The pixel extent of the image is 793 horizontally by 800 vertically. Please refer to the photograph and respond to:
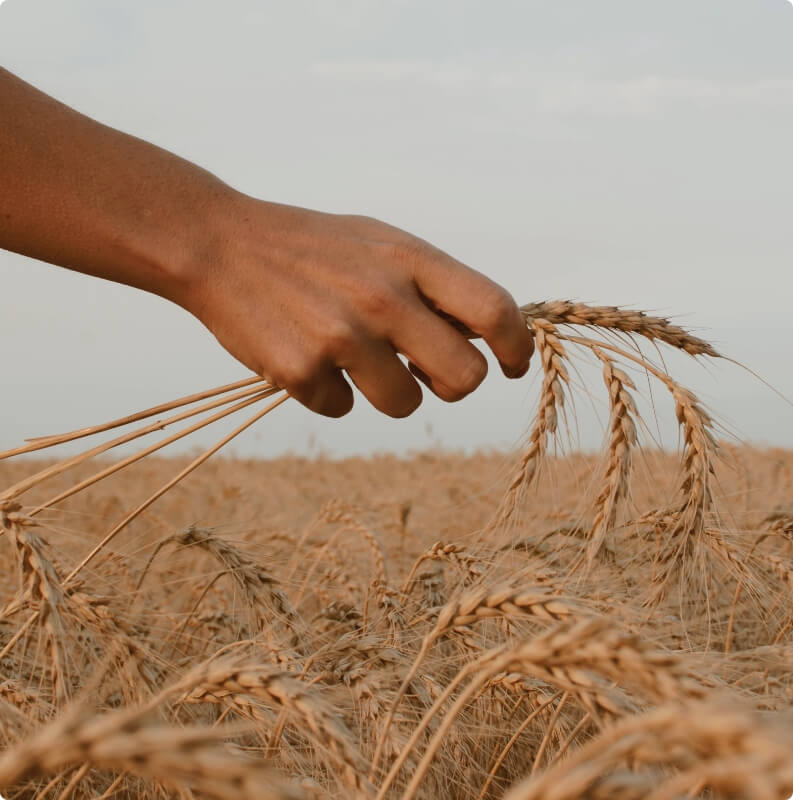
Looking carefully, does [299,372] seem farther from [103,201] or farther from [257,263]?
[103,201]

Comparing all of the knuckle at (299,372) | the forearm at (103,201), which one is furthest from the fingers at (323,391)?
the forearm at (103,201)

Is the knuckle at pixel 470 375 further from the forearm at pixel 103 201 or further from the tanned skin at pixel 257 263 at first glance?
the forearm at pixel 103 201

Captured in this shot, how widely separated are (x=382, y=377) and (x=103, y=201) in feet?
1.76

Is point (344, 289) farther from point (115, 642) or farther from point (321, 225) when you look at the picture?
point (115, 642)

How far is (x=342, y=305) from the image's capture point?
1.46 metres

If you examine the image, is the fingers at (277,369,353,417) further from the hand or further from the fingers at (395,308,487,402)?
the fingers at (395,308,487,402)

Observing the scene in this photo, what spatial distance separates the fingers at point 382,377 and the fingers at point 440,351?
3 centimetres

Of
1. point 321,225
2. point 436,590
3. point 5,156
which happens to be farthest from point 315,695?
point 436,590

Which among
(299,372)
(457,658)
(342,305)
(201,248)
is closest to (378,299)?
(342,305)

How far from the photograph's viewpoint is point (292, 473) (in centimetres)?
1028

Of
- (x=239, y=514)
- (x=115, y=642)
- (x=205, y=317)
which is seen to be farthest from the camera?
(x=239, y=514)

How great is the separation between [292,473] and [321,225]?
8866 millimetres

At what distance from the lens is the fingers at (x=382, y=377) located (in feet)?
4.87

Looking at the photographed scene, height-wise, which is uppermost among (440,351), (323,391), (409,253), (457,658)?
(409,253)
